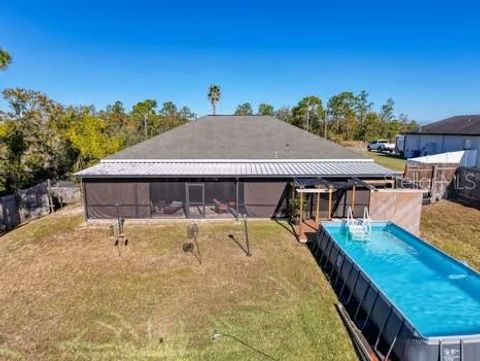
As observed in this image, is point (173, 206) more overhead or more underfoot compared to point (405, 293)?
more overhead

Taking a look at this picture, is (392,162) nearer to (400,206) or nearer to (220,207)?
(400,206)

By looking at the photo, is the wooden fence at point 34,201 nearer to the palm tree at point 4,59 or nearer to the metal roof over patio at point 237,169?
the metal roof over patio at point 237,169

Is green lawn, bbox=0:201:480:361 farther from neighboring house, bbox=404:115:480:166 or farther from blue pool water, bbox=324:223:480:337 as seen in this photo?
neighboring house, bbox=404:115:480:166

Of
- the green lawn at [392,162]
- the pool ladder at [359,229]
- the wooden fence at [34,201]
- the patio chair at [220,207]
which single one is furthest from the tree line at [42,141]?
the green lawn at [392,162]

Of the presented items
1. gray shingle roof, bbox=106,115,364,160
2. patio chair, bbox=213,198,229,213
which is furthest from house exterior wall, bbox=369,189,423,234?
patio chair, bbox=213,198,229,213

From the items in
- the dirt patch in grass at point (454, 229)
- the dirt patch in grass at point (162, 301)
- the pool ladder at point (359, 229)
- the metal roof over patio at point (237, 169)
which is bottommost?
the dirt patch in grass at point (162, 301)

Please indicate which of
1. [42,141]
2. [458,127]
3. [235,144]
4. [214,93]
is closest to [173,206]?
[235,144]

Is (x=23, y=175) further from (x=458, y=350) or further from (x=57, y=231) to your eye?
(x=458, y=350)

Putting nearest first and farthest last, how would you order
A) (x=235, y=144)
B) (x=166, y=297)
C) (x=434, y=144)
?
(x=166, y=297) → (x=235, y=144) → (x=434, y=144)
